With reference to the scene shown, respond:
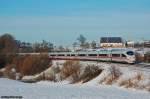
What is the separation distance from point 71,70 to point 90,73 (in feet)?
25.7

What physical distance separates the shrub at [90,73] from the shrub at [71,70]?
183cm

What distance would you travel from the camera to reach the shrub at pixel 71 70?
6900 centimetres

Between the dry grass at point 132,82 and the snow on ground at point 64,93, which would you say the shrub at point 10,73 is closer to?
the dry grass at point 132,82

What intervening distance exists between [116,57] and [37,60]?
99.3 ft

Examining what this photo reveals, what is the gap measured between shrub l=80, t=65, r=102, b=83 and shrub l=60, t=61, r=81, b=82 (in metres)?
1.83

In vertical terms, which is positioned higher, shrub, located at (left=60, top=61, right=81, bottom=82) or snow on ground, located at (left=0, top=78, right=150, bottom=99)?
snow on ground, located at (left=0, top=78, right=150, bottom=99)

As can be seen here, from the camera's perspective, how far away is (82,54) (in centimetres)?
9131

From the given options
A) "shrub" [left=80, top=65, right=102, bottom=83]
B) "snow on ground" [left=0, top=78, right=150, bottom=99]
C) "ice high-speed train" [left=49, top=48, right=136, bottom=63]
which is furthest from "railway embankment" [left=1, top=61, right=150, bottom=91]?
"snow on ground" [left=0, top=78, right=150, bottom=99]

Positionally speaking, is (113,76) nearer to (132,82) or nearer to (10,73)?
(132,82)

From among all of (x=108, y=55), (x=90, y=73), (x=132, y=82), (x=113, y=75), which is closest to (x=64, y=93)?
(x=132, y=82)

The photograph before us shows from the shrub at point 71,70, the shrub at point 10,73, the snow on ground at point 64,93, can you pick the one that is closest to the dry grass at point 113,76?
the shrub at point 71,70

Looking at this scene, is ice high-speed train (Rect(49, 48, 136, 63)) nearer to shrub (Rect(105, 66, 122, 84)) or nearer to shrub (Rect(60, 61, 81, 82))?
shrub (Rect(60, 61, 81, 82))

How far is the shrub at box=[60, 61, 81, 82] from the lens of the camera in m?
69.0

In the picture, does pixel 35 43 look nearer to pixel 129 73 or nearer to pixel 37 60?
pixel 37 60
